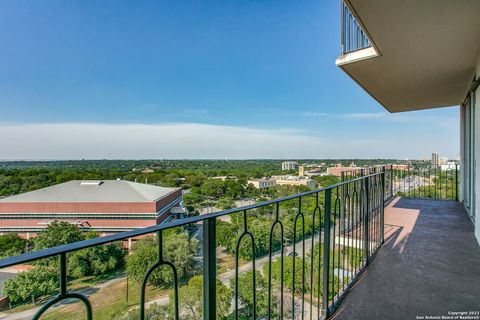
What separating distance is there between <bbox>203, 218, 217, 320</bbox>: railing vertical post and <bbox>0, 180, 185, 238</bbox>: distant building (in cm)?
2099

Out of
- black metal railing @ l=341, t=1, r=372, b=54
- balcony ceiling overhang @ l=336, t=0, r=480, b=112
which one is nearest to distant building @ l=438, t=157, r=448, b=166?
balcony ceiling overhang @ l=336, t=0, r=480, b=112

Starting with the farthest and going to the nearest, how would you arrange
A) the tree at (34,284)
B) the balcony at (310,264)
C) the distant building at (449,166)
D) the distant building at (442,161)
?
the distant building at (442,161) < the distant building at (449,166) < the balcony at (310,264) < the tree at (34,284)

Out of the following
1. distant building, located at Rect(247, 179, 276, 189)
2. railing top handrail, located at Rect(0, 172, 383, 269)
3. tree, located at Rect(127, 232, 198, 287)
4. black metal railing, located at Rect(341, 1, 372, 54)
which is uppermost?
black metal railing, located at Rect(341, 1, 372, 54)

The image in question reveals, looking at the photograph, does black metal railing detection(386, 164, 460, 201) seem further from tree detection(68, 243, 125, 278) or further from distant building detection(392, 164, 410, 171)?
tree detection(68, 243, 125, 278)

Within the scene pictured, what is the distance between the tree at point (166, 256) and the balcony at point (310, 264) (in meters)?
0.02

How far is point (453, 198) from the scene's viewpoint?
20.9 ft

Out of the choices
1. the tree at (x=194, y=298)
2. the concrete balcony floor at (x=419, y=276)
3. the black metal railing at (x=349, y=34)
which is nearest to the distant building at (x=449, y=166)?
the concrete balcony floor at (x=419, y=276)

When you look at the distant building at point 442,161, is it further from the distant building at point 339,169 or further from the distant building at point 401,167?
the distant building at point 339,169

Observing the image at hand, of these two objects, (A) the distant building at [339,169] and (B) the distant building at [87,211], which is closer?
(A) the distant building at [339,169]

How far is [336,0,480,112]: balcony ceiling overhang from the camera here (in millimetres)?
2125

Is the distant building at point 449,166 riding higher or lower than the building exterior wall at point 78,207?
higher

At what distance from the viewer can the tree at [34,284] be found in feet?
2.10

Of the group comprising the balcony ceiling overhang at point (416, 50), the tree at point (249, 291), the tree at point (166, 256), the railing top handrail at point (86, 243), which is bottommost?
the tree at point (249, 291)

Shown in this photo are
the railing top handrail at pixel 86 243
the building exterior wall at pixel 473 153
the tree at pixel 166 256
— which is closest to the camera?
the railing top handrail at pixel 86 243
